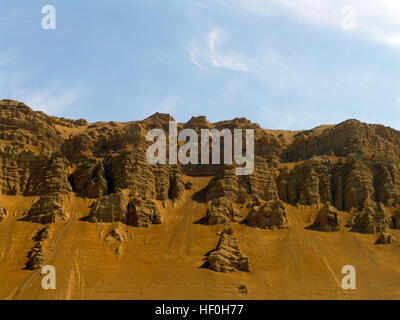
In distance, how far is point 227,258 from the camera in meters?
76.4

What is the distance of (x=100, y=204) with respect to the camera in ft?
282

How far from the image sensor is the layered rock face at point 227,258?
74938mm

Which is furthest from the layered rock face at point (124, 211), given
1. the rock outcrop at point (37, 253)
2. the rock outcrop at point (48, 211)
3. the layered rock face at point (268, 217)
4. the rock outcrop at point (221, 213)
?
the layered rock face at point (268, 217)

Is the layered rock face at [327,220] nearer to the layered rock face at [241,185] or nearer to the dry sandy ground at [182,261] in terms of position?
the dry sandy ground at [182,261]

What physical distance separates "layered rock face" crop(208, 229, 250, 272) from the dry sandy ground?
1478 millimetres

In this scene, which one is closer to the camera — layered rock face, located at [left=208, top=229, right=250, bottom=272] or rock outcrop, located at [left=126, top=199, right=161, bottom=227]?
layered rock face, located at [left=208, top=229, right=250, bottom=272]

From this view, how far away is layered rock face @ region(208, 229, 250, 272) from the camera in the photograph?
246 ft

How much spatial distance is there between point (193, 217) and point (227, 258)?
15.0 metres

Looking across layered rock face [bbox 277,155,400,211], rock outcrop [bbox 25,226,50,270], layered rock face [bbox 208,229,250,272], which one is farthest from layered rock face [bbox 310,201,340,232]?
rock outcrop [bbox 25,226,50,270]

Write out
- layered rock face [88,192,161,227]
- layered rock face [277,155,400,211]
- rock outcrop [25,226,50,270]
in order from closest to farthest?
rock outcrop [25,226,50,270]
layered rock face [88,192,161,227]
layered rock face [277,155,400,211]

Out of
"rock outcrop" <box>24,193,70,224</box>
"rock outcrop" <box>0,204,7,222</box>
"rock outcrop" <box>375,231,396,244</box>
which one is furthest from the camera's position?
"rock outcrop" <box>375,231,396,244</box>

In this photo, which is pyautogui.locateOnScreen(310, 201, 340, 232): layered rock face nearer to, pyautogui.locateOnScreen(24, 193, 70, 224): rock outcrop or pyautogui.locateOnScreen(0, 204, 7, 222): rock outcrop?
pyautogui.locateOnScreen(24, 193, 70, 224): rock outcrop

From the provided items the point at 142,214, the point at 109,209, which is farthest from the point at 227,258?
the point at 109,209

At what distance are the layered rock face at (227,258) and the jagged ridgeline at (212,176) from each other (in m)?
9.33
